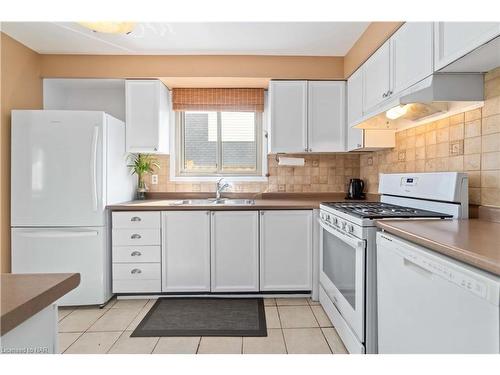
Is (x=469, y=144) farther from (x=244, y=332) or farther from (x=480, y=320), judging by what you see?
(x=244, y=332)

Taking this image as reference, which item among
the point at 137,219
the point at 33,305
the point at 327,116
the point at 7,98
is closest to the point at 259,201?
the point at 327,116

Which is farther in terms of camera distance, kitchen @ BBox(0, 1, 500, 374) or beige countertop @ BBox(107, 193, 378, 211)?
beige countertop @ BBox(107, 193, 378, 211)

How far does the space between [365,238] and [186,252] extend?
5.36ft

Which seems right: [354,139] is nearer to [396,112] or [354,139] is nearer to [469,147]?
[396,112]

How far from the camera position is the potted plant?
312cm

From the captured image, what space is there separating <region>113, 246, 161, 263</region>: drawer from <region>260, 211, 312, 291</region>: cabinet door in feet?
3.15

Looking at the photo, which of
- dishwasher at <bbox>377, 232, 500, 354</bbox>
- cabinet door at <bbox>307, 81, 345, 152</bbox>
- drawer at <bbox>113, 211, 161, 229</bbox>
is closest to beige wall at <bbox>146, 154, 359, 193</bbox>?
cabinet door at <bbox>307, 81, 345, 152</bbox>

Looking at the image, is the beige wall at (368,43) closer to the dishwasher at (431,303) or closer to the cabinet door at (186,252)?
the dishwasher at (431,303)

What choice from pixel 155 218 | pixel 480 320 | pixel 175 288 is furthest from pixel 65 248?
pixel 480 320

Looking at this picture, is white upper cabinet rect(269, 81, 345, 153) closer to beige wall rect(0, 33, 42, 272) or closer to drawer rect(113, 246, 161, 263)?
drawer rect(113, 246, 161, 263)

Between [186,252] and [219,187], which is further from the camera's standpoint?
[219,187]

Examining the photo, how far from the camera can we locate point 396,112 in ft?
6.35

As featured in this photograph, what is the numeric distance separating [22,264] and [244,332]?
1.95 m

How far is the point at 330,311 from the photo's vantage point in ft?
7.38
